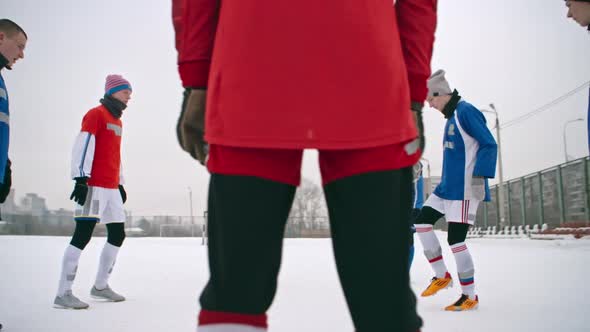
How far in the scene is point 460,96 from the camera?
482 cm

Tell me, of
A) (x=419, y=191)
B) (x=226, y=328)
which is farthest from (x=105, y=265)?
(x=226, y=328)

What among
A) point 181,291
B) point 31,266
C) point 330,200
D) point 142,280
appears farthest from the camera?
point 31,266

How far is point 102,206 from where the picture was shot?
15.9 ft

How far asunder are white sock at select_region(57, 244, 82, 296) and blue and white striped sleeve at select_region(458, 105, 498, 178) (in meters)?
3.86

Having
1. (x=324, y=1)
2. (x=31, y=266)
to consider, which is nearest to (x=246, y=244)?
(x=324, y=1)

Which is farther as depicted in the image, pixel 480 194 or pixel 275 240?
pixel 480 194

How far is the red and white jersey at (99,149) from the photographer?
465cm

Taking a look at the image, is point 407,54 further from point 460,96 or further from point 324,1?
point 460,96

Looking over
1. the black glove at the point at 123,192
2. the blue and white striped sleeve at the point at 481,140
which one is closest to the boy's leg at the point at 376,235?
the blue and white striped sleeve at the point at 481,140

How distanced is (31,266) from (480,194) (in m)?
7.24

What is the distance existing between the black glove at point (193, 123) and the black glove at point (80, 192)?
371cm

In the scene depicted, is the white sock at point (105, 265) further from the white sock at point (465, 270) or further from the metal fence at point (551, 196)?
the metal fence at point (551, 196)

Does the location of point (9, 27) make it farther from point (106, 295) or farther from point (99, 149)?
point (106, 295)

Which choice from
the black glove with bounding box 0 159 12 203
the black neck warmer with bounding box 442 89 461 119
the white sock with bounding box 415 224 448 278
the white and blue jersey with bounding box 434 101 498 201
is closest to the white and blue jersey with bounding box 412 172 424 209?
the white sock with bounding box 415 224 448 278
